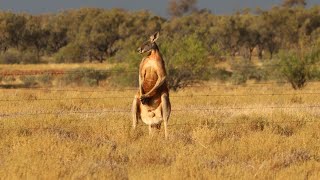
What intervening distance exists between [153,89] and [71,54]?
5258 centimetres

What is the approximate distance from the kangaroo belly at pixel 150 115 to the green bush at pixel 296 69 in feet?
66.4

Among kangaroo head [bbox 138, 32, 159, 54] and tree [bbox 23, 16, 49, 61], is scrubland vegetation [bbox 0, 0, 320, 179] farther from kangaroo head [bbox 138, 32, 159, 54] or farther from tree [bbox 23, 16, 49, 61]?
tree [bbox 23, 16, 49, 61]

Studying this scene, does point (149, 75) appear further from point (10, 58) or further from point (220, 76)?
point (10, 58)

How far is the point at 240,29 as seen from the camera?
69.5 m

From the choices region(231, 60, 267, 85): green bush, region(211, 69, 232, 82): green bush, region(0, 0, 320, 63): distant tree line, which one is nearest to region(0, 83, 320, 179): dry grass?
region(231, 60, 267, 85): green bush

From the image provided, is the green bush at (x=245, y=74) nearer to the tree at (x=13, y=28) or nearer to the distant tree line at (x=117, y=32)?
the distant tree line at (x=117, y=32)

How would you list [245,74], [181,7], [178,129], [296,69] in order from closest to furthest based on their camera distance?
[178,129]
[296,69]
[245,74]
[181,7]

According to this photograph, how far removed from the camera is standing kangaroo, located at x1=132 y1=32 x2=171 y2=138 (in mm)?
9938

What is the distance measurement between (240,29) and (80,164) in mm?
63195

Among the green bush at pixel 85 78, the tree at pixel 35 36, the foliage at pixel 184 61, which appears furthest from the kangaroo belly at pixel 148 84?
the tree at pixel 35 36

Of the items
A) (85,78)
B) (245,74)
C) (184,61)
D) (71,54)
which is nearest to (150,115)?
(184,61)

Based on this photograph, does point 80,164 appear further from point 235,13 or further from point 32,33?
point 235,13

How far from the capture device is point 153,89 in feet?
32.7

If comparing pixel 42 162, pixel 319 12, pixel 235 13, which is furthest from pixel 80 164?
pixel 235 13
